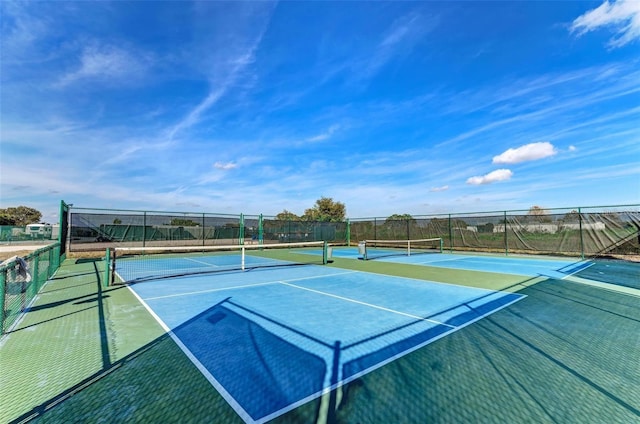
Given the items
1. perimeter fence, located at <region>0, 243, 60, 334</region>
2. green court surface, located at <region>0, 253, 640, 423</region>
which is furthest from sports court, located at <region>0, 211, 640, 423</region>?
perimeter fence, located at <region>0, 243, 60, 334</region>

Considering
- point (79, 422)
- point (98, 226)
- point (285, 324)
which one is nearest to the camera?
point (79, 422)

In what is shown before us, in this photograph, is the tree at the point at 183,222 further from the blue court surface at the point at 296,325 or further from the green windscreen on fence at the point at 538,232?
the green windscreen on fence at the point at 538,232

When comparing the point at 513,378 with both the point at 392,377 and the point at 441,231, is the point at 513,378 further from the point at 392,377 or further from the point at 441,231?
the point at 441,231

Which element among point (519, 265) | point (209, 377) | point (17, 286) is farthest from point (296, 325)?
point (519, 265)

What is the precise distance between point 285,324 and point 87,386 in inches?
90.9

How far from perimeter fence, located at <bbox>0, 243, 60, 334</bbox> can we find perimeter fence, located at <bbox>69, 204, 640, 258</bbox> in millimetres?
8742

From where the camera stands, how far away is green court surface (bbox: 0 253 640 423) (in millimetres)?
2297

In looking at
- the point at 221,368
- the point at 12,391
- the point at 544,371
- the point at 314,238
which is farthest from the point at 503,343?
the point at 314,238

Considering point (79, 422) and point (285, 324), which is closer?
point (79, 422)

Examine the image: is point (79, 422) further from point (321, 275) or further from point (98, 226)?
point (98, 226)

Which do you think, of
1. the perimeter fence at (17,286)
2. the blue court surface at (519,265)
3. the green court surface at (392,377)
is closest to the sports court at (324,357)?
the green court surface at (392,377)

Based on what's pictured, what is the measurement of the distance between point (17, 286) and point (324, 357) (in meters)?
6.13

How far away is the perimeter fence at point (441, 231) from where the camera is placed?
13.1m

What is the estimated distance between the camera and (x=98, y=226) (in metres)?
14.9
